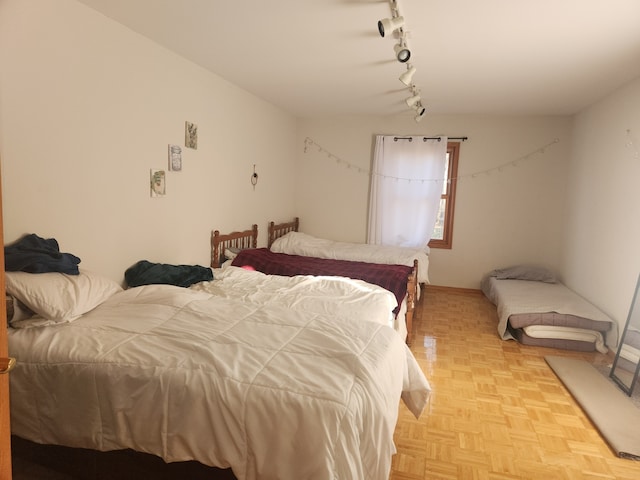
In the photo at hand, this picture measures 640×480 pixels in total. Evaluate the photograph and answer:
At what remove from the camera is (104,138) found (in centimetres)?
248

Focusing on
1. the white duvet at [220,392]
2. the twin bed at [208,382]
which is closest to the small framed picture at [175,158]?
the twin bed at [208,382]

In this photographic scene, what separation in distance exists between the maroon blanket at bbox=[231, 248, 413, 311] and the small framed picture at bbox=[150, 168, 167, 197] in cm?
108

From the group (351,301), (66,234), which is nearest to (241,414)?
(351,301)

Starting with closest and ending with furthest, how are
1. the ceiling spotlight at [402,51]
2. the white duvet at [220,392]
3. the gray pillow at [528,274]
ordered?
the white duvet at [220,392] → the ceiling spotlight at [402,51] → the gray pillow at [528,274]

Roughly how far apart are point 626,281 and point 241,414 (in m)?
3.38

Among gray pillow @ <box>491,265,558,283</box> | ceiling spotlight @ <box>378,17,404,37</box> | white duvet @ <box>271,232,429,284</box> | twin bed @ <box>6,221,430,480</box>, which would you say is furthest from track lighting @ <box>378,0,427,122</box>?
gray pillow @ <box>491,265,558,283</box>

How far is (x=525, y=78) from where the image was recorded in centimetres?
339

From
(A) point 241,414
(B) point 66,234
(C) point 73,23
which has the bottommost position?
(A) point 241,414

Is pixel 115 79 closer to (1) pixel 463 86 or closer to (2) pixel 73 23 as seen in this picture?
(2) pixel 73 23

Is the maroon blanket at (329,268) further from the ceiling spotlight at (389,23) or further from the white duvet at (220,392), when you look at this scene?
the ceiling spotlight at (389,23)

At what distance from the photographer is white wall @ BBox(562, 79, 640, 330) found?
3332mm

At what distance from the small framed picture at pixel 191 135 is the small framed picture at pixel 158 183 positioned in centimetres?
39

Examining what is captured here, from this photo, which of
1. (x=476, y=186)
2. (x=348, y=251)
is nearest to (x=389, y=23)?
(x=348, y=251)

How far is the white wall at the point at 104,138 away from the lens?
1.99 m
